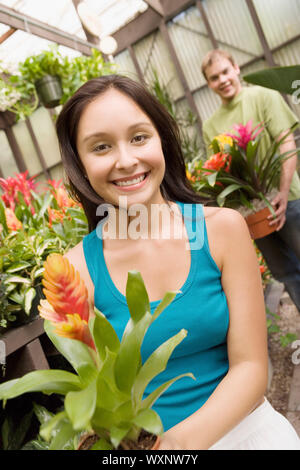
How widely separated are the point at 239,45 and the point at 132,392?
5.94 metres

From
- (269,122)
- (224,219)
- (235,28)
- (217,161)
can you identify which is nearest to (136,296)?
(224,219)

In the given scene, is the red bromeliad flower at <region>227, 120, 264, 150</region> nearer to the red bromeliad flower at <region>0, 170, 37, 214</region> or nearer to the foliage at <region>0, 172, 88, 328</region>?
the foliage at <region>0, 172, 88, 328</region>

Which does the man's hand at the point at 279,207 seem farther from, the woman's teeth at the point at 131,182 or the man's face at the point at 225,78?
the woman's teeth at the point at 131,182

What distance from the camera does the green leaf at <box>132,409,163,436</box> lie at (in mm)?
457

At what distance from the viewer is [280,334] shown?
8.61 ft

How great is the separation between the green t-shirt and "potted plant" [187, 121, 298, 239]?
1.37 feet

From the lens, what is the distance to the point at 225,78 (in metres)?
2.16

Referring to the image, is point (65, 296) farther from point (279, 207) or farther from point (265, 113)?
point (265, 113)

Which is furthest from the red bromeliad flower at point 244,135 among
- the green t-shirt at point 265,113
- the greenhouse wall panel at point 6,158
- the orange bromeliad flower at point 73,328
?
the greenhouse wall panel at point 6,158

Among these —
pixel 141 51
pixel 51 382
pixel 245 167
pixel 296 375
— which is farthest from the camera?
pixel 141 51

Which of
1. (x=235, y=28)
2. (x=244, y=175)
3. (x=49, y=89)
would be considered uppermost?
(x=235, y=28)

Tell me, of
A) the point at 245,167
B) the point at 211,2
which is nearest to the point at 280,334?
the point at 245,167

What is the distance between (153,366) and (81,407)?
133 millimetres

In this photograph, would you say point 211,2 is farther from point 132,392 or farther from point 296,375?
point 132,392
